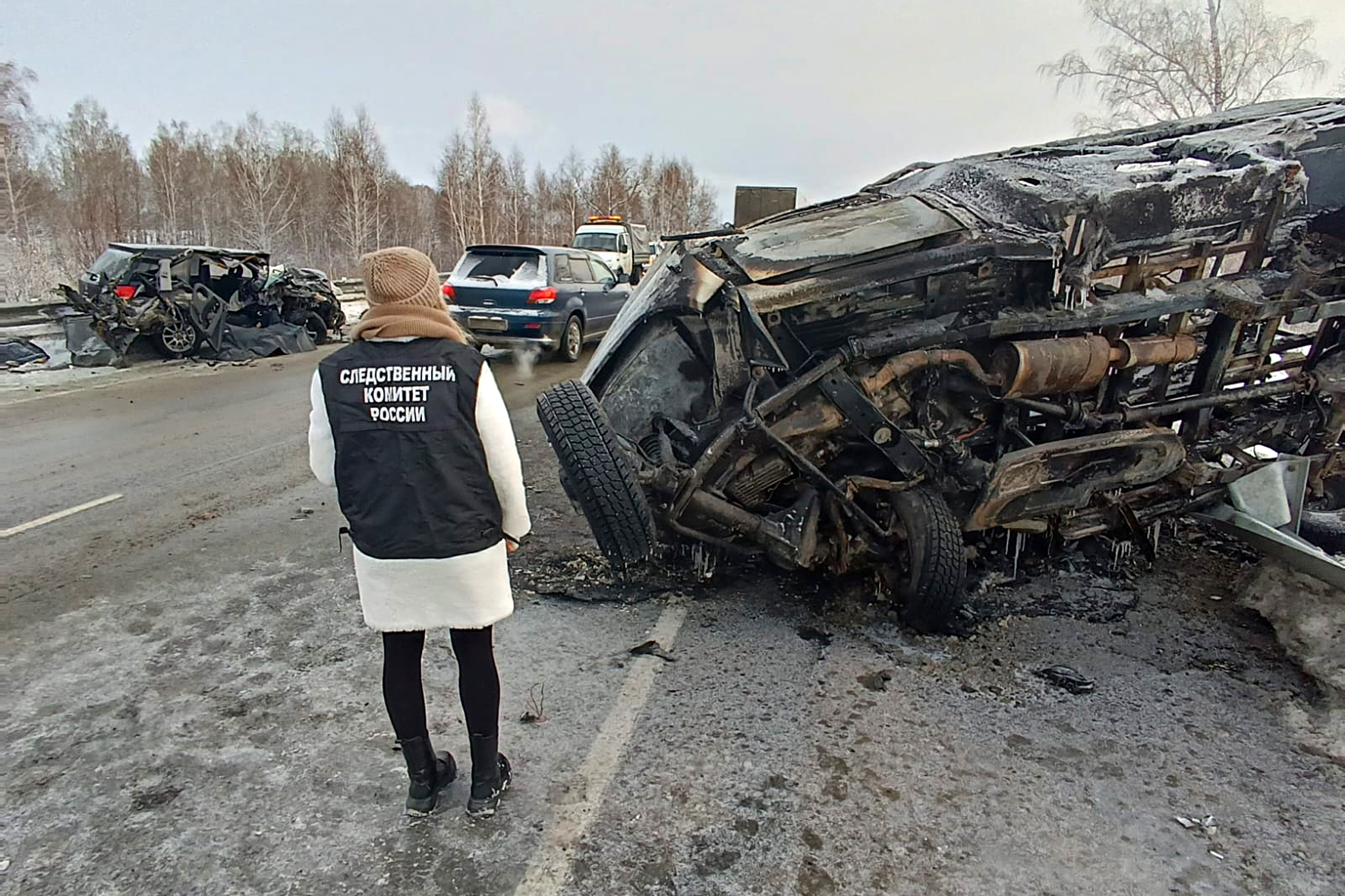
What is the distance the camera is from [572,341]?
1156 cm

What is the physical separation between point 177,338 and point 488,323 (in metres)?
5.11

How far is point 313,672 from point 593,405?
1.54 meters

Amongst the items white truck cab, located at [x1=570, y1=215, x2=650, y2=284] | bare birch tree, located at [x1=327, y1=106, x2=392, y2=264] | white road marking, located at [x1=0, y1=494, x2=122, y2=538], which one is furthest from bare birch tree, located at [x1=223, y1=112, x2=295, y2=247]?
white road marking, located at [x1=0, y1=494, x2=122, y2=538]

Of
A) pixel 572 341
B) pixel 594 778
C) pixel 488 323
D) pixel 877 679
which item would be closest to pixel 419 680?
pixel 594 778

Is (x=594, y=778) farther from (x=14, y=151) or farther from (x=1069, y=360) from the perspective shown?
(x=14, y=151)

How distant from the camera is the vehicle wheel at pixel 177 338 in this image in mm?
11734

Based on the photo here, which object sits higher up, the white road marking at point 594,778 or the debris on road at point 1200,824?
the debris on road at point 1200,824

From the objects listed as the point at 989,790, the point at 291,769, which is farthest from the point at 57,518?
the point at 989,790

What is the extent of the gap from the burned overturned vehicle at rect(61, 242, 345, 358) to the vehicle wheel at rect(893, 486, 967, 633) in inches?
464

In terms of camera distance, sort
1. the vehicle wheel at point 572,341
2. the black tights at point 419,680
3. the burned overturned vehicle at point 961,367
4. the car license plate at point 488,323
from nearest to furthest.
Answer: the black tights at point 419,680 < the burned overturned vehicle at point 961,367 < the car license plate at point 488,323 < the vehicle wheel at point 572,341

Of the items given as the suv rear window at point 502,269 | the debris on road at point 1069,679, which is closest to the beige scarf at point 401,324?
the debris on road at point 1069,679

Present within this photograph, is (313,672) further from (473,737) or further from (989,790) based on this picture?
(989,790)

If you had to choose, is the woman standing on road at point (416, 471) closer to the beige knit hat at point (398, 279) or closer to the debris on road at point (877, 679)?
the beige knit hat at point (398, 279)

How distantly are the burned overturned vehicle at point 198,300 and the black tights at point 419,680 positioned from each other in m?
11.5
